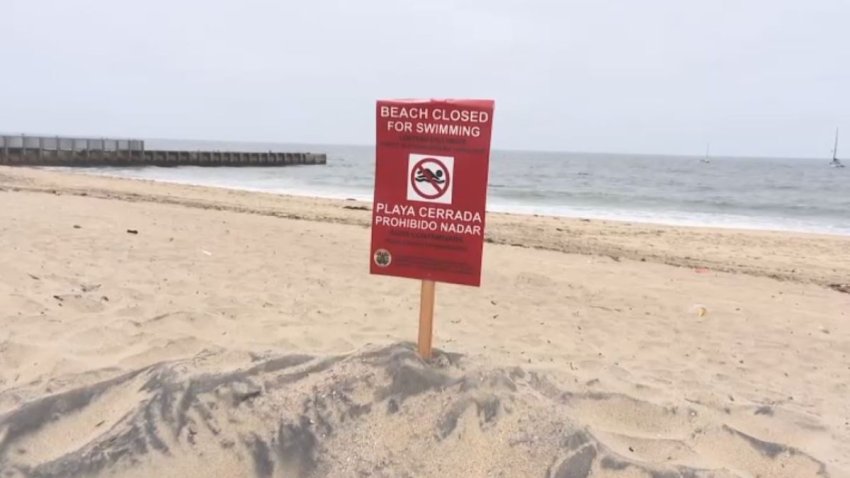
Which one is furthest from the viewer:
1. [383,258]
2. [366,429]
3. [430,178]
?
[383,258]

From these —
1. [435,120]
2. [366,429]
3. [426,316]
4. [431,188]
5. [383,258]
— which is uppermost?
[435,120]

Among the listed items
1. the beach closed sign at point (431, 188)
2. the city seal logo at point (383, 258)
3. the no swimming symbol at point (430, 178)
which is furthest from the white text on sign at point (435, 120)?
the city seal logo at point (383, 258)

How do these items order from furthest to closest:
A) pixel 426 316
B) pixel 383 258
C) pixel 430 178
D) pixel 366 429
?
pixel 426 316 < pixel 383 258 < pixel 430 178 < pixel 366 429

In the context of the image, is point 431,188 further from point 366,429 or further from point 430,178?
point 366,429

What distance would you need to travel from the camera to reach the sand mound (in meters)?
2.75

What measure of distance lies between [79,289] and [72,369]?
1.56 m

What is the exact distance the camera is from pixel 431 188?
311 cm

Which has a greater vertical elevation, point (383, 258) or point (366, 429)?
point (383, 258)

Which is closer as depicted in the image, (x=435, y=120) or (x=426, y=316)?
(x=435, y=120)

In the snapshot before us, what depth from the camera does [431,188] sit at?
311 cm

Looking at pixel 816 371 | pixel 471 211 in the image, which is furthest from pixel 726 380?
pixel 471 211

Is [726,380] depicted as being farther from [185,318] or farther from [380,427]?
[185,318]

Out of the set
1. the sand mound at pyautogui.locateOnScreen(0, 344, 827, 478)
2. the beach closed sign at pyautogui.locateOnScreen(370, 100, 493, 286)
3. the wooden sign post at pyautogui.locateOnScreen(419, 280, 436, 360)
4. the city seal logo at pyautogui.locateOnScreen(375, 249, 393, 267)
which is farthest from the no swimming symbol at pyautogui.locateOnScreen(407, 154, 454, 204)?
the sand mound at pyautogui.locateOnScreen(0, 344, 827, 478)

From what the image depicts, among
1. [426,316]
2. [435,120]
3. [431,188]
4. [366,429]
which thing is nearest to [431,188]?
[431,188]
